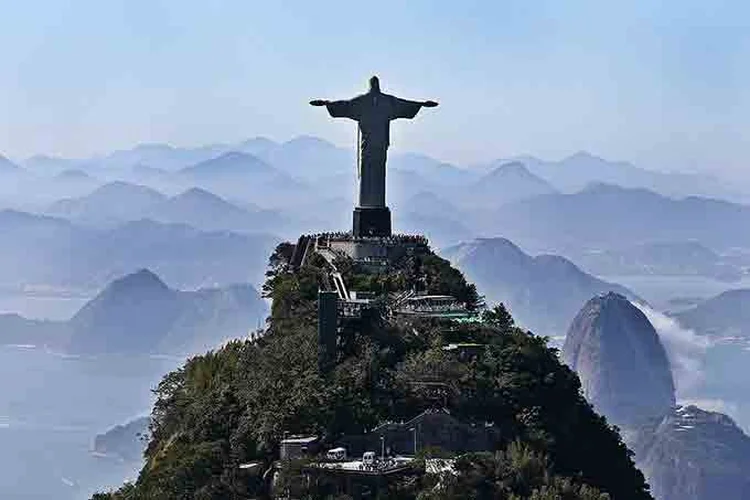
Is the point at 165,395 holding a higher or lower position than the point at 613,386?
lower

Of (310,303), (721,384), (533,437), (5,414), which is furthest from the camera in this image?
(721,384)

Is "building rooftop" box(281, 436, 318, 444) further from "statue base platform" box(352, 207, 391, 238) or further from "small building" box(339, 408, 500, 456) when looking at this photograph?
"statue base platform" box(352, 207, 391, 238)

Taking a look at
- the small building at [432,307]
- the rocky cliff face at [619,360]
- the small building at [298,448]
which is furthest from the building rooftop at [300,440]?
the rocky cliff face at [619,360]

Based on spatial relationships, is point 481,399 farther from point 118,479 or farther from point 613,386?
point 613,386

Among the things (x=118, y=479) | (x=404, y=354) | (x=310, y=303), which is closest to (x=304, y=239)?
(x=310, y=303)

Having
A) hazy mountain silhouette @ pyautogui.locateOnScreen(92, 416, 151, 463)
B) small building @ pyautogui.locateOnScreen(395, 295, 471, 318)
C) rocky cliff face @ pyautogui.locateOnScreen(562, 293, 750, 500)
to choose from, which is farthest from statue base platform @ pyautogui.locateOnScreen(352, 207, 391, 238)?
hazy mountain silhouette @ pyautogui.locateOnScreen(92, 416, 151, 463)

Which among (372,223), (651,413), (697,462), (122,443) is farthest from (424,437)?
(651,413)
